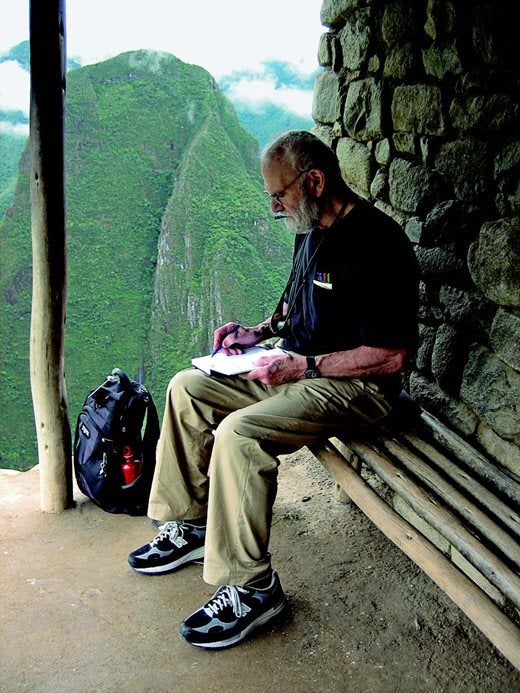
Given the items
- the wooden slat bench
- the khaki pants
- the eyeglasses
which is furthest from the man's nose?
the wooden slat bench

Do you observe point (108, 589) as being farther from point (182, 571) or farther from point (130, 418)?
point (130, 418)

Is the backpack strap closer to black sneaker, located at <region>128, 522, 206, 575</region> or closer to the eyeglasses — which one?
black sneaker, located at <region>128, 522, 206, 575</region>

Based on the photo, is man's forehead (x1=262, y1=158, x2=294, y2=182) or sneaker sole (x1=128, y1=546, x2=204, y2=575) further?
sneaker sole (x1=128, y1=546, x2=204, y2=575)

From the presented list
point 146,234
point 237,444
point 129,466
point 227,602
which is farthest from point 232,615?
point 146,234

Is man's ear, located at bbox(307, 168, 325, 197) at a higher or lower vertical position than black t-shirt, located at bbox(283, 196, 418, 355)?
higher

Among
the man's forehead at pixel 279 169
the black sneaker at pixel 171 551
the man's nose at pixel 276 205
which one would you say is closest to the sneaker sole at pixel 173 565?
the black sneaker at pixel 171 551

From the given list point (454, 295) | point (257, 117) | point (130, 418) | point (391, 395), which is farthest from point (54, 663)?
point (257, 117)

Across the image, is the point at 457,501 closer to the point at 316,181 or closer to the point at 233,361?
the point at 233,361

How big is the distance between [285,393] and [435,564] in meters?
0.75

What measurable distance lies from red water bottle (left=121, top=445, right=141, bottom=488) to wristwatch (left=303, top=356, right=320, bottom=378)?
3.17 ft

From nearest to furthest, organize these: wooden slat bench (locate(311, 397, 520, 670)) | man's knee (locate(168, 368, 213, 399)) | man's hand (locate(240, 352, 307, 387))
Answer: wooden slat bench (locate(311, 397, 520, 670)) → man's hand (locate(240, 352, 307, 387)) → man's knee (locate(168, 368, 213, 399))

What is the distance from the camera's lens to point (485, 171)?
2352mm

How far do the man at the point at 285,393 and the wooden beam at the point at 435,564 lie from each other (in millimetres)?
163

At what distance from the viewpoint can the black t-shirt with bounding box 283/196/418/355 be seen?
2.21m
